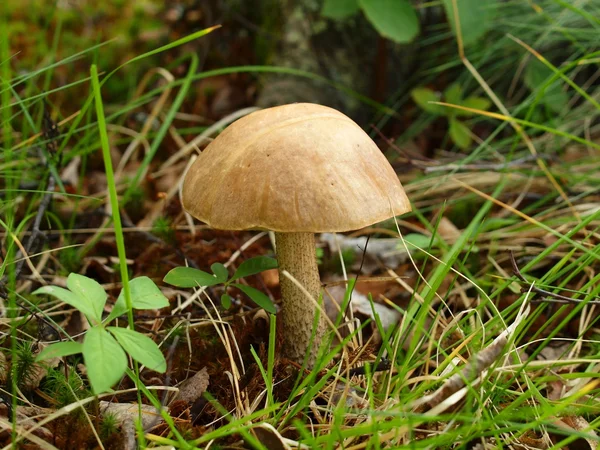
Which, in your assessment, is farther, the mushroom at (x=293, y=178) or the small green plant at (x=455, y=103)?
the small green plant at (x=455, y=103)

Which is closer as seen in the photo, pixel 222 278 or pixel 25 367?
pixel 25 367

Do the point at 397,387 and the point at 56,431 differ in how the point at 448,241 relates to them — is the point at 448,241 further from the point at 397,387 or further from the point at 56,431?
the point at 56,431

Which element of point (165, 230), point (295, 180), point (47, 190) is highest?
point (295, 180)

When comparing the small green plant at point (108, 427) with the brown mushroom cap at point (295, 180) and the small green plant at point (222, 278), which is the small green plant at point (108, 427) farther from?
the brown mushroom cap at point (295, 180)

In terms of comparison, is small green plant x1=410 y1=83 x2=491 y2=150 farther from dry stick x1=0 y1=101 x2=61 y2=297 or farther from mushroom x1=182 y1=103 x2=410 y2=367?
dry stick x1=0 y1=101 x2=61 y2=297

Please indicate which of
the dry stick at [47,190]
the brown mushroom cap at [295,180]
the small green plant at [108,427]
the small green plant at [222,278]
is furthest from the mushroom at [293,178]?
the dry stick at [47,190]

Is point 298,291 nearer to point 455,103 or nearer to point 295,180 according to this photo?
point 295,180

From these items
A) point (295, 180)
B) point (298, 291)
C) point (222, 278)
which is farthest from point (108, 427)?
point (295, 180)
